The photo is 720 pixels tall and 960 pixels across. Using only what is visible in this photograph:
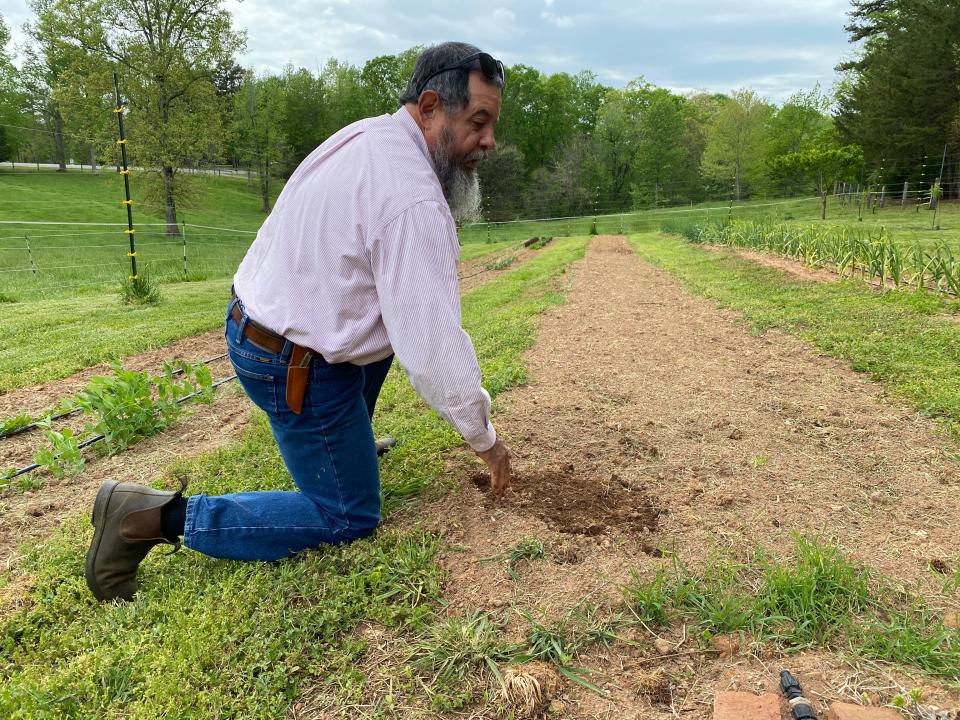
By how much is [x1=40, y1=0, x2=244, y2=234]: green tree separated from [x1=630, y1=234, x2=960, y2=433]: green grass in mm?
19142

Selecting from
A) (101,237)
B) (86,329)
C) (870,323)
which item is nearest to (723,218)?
(870,323)

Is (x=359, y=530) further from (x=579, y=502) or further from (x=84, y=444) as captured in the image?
(x=84, y=444)

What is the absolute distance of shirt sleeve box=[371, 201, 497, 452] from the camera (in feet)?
5.70

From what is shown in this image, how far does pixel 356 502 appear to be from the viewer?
2240 millimetres

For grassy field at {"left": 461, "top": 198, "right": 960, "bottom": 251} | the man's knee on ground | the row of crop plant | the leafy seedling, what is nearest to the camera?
the man's knee on ground

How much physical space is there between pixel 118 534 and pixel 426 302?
134cm

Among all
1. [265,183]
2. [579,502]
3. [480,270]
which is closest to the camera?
[579,502]

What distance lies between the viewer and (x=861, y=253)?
7.72 m

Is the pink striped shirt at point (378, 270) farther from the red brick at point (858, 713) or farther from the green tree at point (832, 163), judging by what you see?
the green tree at point (832, 163)

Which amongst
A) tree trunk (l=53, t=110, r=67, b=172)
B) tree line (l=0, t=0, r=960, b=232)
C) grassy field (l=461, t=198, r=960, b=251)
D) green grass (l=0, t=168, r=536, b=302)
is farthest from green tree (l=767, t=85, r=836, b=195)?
tree trunk (l=53, t=110, r=67, b=172)

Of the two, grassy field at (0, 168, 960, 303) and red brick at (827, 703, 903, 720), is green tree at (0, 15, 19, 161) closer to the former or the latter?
grassy field at (0, 168, 960, 303)

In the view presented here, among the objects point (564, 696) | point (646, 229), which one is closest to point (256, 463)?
point (564, 696)

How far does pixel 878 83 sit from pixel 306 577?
3166cm

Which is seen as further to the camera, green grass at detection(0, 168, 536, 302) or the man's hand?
green grass at detection(0, 168, 536, 302)
